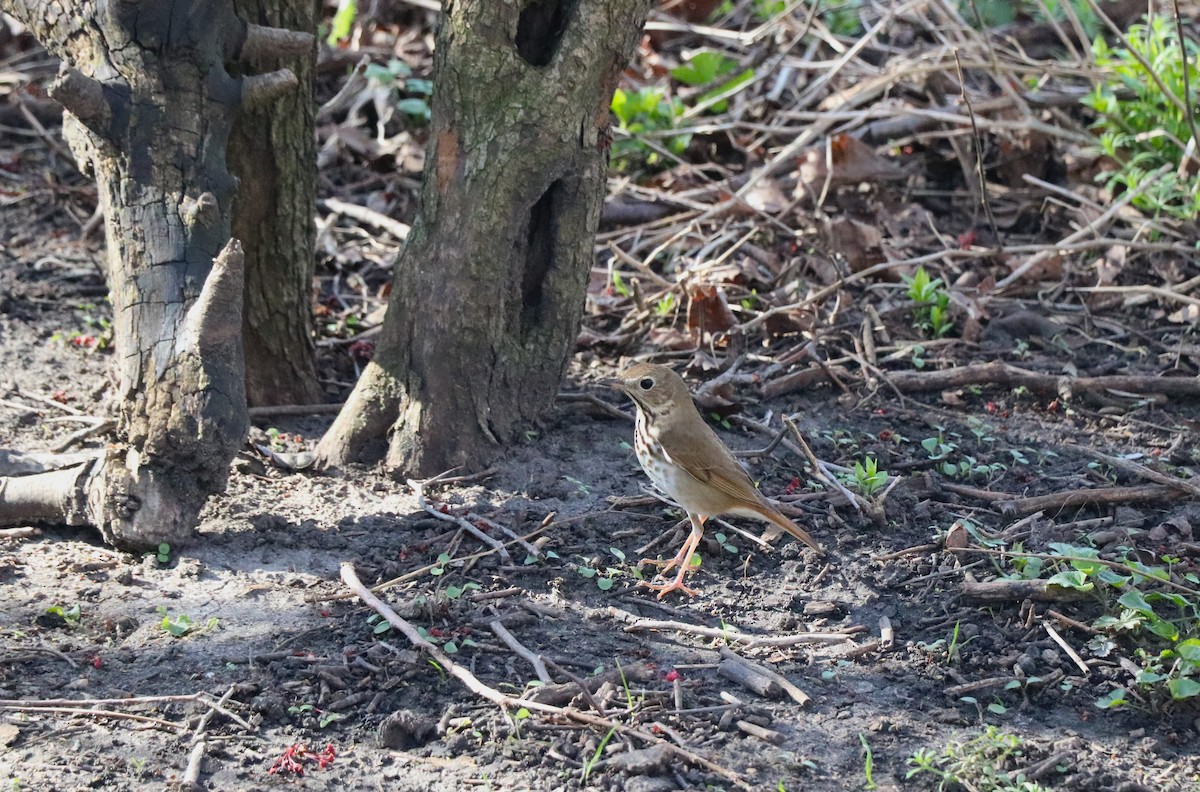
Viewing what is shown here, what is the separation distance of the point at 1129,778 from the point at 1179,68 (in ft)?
16.1

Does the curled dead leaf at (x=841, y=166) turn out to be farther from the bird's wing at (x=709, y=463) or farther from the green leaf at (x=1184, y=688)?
the green leaf at (x=1184, y=688)

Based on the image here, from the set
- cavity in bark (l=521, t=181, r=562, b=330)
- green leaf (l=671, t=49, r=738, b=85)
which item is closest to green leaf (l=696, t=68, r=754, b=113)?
green leaf (l=671, t=49, r=738, b=85)

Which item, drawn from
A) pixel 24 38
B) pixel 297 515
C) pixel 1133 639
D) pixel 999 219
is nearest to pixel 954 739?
pixel 1133 639

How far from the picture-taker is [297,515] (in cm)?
458

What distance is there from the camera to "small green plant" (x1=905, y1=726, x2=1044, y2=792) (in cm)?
319

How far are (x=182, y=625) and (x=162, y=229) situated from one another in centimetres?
135

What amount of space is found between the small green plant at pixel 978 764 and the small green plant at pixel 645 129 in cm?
493

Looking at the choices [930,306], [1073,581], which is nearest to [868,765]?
[1073,581]

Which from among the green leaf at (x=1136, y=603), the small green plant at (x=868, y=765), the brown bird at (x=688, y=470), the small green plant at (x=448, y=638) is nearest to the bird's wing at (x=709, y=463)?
the brown bird at (x=688, y=470)

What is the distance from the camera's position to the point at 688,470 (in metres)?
4.32

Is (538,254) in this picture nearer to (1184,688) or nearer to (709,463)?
(709,463)

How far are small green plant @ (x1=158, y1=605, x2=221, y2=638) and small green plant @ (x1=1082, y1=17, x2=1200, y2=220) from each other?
5.28m

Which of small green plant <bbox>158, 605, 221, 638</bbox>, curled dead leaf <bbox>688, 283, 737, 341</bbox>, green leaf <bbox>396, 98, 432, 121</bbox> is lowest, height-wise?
small green plant <bbox>158, 605, 221, 638</bbox>

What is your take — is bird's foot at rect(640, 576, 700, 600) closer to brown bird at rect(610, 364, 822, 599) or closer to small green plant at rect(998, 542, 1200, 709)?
brown bird at rect(610, 364, 822, 599)
